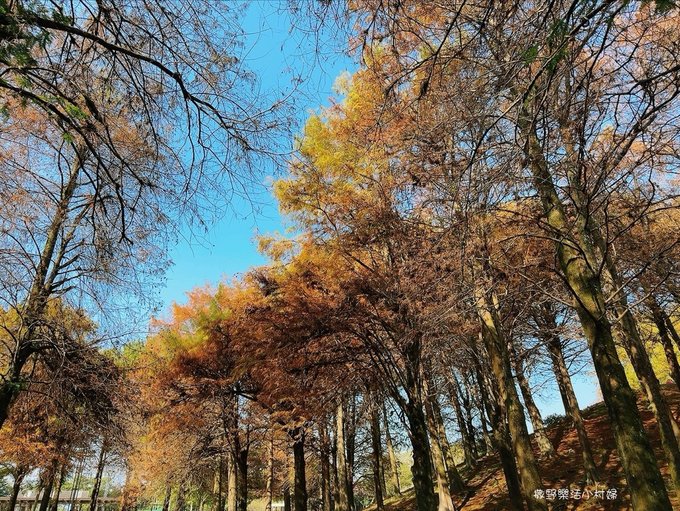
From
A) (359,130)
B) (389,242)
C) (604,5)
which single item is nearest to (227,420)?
(389,242)

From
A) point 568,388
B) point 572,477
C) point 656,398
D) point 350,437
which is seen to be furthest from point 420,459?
point 350,437

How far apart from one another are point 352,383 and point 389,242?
3.45 m

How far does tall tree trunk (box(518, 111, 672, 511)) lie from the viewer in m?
4.25

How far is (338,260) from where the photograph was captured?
8820 mm

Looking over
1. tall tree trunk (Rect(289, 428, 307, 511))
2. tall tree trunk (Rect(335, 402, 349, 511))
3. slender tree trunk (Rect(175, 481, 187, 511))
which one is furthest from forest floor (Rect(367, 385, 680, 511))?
slender tree trunk (Rect(175, 481, 187, 511))

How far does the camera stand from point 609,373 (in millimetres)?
4762

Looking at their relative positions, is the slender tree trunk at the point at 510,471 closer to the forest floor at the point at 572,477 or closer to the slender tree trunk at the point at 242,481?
the forest floor at the point at 572,477

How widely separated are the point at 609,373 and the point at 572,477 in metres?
9.38

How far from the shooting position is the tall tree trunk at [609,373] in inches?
167

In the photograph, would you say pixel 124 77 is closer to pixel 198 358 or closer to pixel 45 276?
pixel 45 276

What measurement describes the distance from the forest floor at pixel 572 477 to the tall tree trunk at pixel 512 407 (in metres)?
0.71

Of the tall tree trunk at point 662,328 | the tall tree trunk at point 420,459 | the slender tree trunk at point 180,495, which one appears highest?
the tall tree trunk at point 662,328

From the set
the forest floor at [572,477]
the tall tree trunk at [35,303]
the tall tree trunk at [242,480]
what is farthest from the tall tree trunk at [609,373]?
the tall tree trunk at [242,480]

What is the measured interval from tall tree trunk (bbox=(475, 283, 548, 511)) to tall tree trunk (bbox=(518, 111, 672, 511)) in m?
1.43
